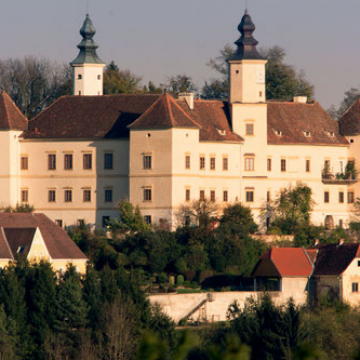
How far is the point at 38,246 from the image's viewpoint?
1923 inches

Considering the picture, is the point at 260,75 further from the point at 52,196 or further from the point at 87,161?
the point at 52,196

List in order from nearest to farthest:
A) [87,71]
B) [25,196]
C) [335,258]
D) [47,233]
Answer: [335,258] → [47,233] → [25,196] → [87,71]

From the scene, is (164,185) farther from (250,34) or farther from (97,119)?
(250,34)

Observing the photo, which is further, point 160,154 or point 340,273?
point 160,154

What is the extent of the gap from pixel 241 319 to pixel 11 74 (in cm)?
4107

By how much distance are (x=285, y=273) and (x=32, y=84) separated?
3320 centimetres

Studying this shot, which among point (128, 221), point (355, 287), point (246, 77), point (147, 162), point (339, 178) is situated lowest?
point (355, 287)

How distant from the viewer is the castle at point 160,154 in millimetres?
54688

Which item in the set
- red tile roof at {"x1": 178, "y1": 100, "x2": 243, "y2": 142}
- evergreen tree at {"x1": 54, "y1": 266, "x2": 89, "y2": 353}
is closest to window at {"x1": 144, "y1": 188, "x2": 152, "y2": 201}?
red tile roof at {"x1": 178, "y1": 100, "x2": 243, "y2": 142}

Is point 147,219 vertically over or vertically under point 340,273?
over

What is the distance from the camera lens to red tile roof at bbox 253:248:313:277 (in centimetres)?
4941

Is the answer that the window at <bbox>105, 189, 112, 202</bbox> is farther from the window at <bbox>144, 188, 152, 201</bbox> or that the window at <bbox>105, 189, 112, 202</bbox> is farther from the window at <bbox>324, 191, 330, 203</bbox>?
the window at <bbox>324, 191, 330, 203</bbox>

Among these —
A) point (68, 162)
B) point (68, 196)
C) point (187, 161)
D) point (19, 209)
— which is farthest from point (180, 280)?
point (68, 162)

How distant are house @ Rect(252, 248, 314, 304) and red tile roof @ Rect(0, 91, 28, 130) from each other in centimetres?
1646
